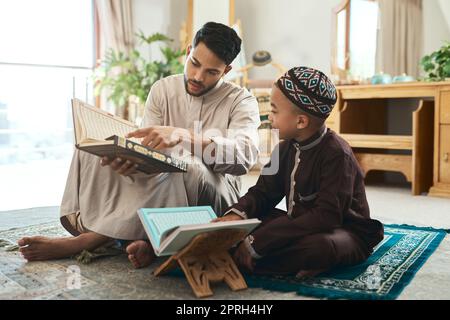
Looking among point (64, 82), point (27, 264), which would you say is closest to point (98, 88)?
point (64, 82)

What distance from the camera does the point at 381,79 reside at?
4.04m

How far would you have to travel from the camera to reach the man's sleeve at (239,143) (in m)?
1.82

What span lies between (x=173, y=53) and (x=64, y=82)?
1.16 metres

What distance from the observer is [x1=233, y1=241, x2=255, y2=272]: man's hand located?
1639 mm

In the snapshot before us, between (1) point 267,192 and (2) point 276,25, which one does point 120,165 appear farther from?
(2) point 276,25

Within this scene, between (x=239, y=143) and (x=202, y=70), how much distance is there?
314mm

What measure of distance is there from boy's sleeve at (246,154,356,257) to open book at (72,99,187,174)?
1.18ft

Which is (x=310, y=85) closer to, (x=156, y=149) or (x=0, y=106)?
(x=156, y=149)

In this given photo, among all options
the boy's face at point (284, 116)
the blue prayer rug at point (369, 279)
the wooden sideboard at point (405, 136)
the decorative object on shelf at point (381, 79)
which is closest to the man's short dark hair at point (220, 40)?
the boy's face at point (284, 116)

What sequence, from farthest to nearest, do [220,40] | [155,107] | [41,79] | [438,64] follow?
[41,79] → [438,64] → [155,107] → [220,40]

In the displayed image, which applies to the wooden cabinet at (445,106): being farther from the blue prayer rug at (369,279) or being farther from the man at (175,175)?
the man at (175,175)

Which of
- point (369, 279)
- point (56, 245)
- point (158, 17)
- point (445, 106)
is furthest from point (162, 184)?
point (158, 17)

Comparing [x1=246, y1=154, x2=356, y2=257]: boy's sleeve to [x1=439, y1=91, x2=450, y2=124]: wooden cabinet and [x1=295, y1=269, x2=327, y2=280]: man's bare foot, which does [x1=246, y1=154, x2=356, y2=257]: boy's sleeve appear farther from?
[x1=439, y1=91, x2=450, y2=124]: wooden cabinet

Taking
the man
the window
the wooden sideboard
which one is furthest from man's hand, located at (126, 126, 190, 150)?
the window
